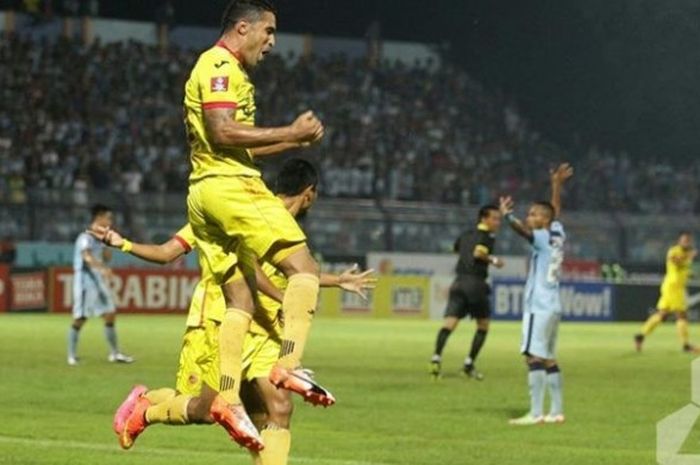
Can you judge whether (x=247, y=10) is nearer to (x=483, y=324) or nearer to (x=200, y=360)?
(x=200, y=360)

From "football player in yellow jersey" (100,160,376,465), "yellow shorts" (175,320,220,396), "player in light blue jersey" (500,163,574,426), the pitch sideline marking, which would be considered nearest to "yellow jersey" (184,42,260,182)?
"football player in yellow jersey" (100,160,376,465)

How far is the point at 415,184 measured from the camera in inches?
2046

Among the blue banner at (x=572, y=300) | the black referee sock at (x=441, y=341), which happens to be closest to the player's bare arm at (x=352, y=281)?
the black referee sock at (x=441, y=341)

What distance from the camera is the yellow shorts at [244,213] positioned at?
9297 mm

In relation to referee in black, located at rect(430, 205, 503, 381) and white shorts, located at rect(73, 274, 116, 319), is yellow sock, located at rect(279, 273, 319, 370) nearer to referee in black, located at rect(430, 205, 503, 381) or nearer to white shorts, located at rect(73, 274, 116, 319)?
referee in black, located at rect(430, 205, 503, 381)

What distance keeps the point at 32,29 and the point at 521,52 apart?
17.7m

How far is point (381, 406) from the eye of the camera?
19.3 meters

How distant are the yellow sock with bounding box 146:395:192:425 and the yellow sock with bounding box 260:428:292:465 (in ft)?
1.82

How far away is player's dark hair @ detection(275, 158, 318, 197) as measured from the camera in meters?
10.5

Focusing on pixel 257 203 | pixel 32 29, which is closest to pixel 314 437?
pixel 257 203

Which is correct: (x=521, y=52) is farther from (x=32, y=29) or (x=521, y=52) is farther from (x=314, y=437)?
(x=314, y=437)

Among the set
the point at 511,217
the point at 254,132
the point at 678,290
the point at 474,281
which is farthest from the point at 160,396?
the point at 678,290

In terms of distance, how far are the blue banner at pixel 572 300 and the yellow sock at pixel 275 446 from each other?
3839cm

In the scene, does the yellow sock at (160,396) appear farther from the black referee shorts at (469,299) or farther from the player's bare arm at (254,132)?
the black referee shorts at (469,299)
